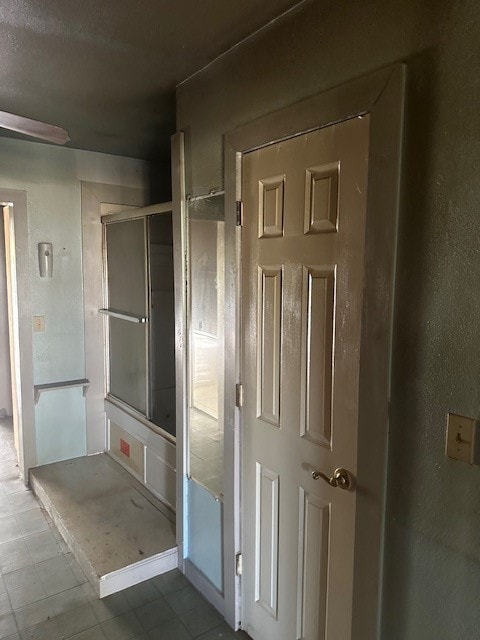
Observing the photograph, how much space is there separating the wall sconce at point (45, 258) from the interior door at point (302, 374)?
1.85m

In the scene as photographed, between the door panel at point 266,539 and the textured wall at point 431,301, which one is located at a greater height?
the textured wall at point 431,301

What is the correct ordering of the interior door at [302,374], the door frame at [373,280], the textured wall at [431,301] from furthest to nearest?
the interior door at [302,374], the door frame at [373,280], the textured wall at [431,301]

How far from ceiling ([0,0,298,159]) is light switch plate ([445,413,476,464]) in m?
1.28

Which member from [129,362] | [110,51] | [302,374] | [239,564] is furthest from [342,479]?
[129,362]

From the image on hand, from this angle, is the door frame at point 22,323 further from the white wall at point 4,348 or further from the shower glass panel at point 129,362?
the white wall at point 4,348

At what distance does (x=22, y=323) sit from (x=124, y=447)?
3.53ft

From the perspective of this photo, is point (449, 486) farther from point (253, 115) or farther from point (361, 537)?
point (253, 115)

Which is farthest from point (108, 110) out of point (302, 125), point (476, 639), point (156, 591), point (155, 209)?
point (476, 639)

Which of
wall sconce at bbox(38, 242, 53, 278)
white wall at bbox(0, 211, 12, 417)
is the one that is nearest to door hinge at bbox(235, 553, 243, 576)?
wall sconce at bbox(38, 242, 53, 278)

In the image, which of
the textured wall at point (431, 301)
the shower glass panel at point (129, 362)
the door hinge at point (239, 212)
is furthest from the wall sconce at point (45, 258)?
the textured wall at point (431, 301)

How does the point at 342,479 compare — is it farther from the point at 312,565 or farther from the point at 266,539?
the point at 266,539

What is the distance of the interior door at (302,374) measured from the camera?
130 centimetres

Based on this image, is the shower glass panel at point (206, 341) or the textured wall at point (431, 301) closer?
the textured wall at point (431, 301)

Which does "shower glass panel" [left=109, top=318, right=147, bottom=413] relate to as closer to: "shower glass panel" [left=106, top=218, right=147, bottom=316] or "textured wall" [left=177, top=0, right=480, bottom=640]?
"shower glass panel" [left=106, top=218, right=147, bottom=316]
